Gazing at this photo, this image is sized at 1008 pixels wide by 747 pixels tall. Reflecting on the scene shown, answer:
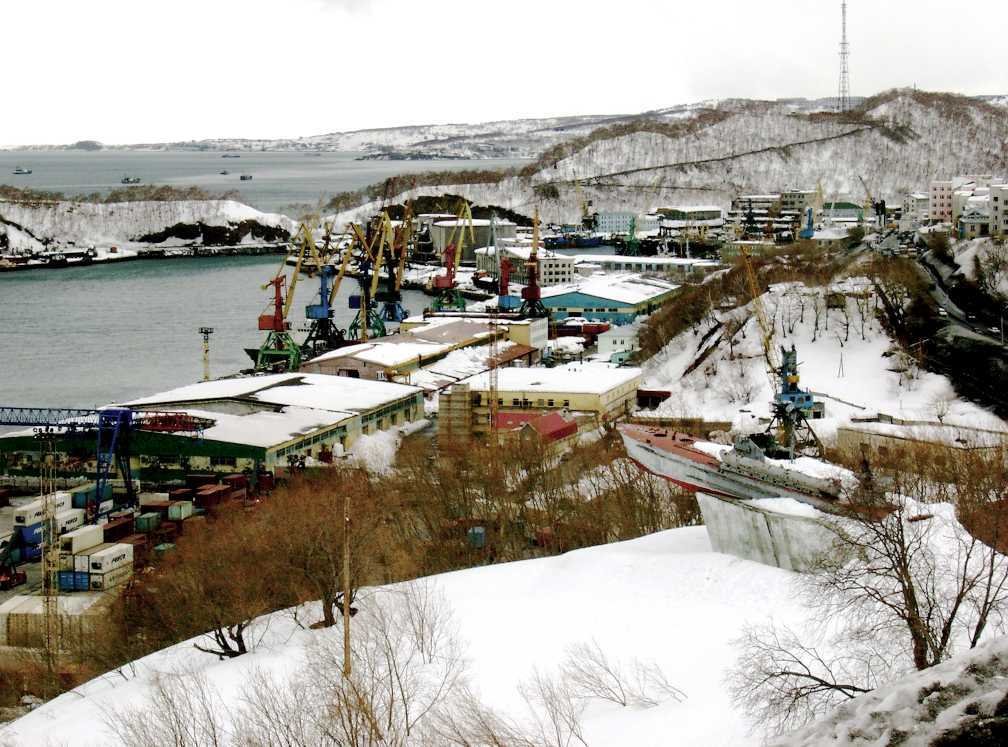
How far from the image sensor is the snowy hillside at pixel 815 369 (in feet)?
39.8

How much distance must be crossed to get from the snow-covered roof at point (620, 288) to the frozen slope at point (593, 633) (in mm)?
17601

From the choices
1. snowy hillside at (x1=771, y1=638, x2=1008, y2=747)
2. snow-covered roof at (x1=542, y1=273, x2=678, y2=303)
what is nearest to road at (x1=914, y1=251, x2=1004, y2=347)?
snow-covered roof at (x1=542, y1=273, x2=678, y2=303)

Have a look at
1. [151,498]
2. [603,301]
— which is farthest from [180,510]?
[603,301]

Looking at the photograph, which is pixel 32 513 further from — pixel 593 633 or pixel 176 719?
pixel 176 719

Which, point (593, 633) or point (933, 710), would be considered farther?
point (593, 633)

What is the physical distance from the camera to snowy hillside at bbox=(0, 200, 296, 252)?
140 ft

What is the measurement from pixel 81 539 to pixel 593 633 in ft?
18.5

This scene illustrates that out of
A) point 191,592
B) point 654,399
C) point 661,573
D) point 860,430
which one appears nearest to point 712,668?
point 661,573

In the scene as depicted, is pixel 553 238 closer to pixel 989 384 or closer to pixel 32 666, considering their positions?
pixel 989 384

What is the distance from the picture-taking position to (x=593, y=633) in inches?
206

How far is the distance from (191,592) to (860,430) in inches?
246

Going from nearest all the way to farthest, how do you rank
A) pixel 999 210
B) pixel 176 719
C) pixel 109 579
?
pixel 176 719, pixel 109 579, pixel 999 210

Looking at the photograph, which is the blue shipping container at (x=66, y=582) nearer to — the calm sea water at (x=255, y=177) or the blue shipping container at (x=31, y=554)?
the blue shipping container at (x=31, y=554)

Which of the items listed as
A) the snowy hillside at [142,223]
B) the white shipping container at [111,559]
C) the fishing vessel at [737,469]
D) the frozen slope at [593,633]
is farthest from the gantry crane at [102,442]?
the snowy hillside at [142,223]
